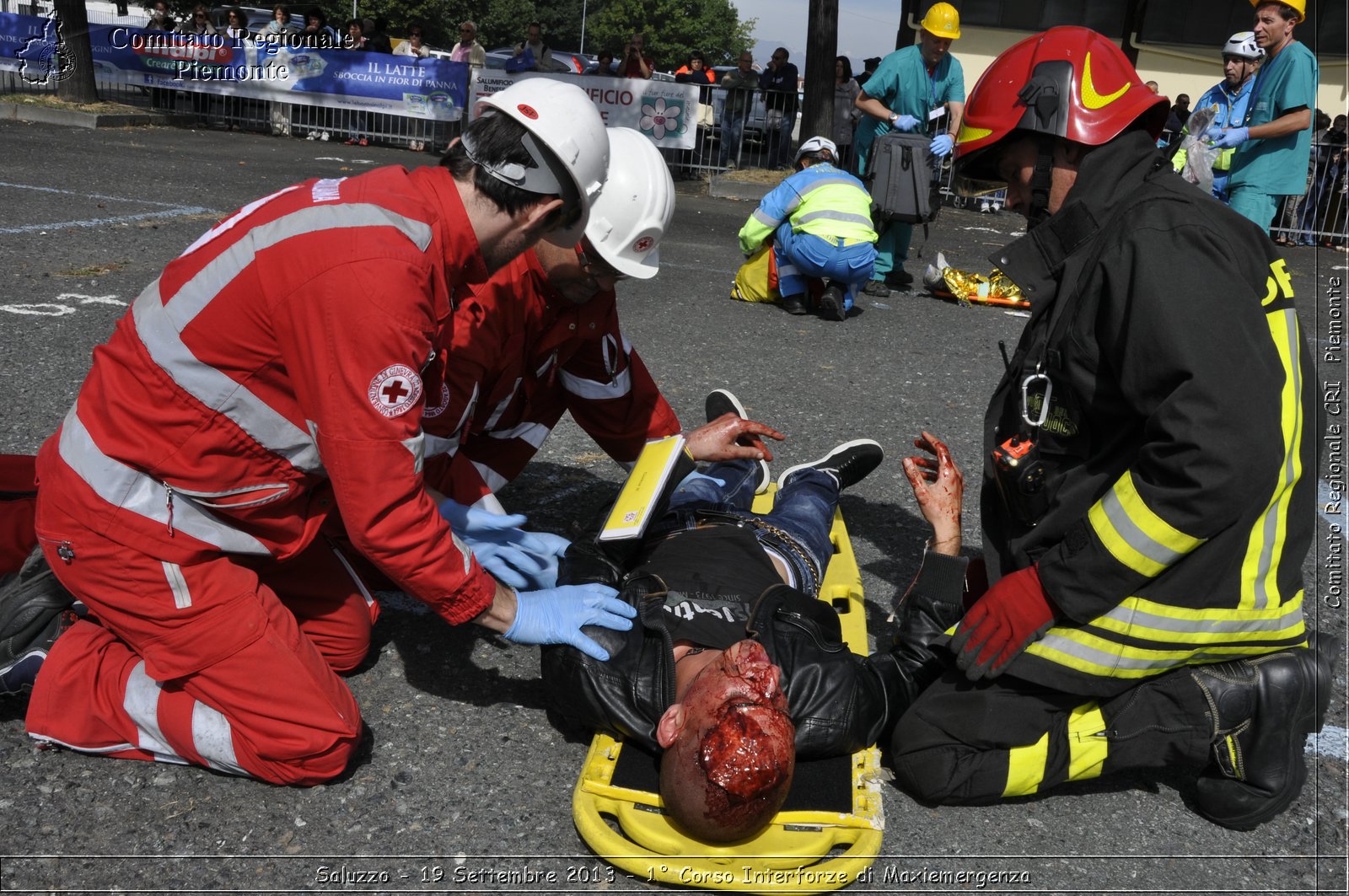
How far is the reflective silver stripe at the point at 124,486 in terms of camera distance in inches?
99.7

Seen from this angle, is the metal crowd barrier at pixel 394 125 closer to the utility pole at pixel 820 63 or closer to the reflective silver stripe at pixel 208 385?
the utility pole at pixel 820 63

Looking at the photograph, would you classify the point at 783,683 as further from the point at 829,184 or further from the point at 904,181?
the point at 904,181

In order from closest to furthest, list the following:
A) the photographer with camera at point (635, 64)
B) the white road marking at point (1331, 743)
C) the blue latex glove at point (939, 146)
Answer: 1. the white road marking at point (1331, 743)
2. the blue latex glove at point (939, 146)
3. the photographer with camera at point (635, 64)

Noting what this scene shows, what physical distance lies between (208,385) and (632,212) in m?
1.36

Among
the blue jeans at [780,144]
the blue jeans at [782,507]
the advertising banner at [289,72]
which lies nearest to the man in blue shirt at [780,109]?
the blue jeans at [780,144]

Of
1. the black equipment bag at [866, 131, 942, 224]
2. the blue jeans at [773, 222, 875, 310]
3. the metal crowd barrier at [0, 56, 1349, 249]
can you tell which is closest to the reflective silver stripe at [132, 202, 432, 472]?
the blue jeans at [773, 222, 875, 310]

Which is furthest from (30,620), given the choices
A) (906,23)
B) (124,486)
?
(906,23)

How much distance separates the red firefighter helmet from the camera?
280 centimetres

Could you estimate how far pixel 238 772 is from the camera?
8.88ft

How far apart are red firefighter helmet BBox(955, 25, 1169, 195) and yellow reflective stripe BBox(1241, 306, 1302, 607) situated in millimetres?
607

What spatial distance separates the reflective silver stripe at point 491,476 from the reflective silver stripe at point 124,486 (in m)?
1.48

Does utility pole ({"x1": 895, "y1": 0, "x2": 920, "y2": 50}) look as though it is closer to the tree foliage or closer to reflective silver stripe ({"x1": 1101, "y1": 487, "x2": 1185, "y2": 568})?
reflective silver stripe ({"x1": 1101, "y1": 487, "x2": 1185, "y2": 568})

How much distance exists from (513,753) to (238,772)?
2.33 ft

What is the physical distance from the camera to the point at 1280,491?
260 centimetres
